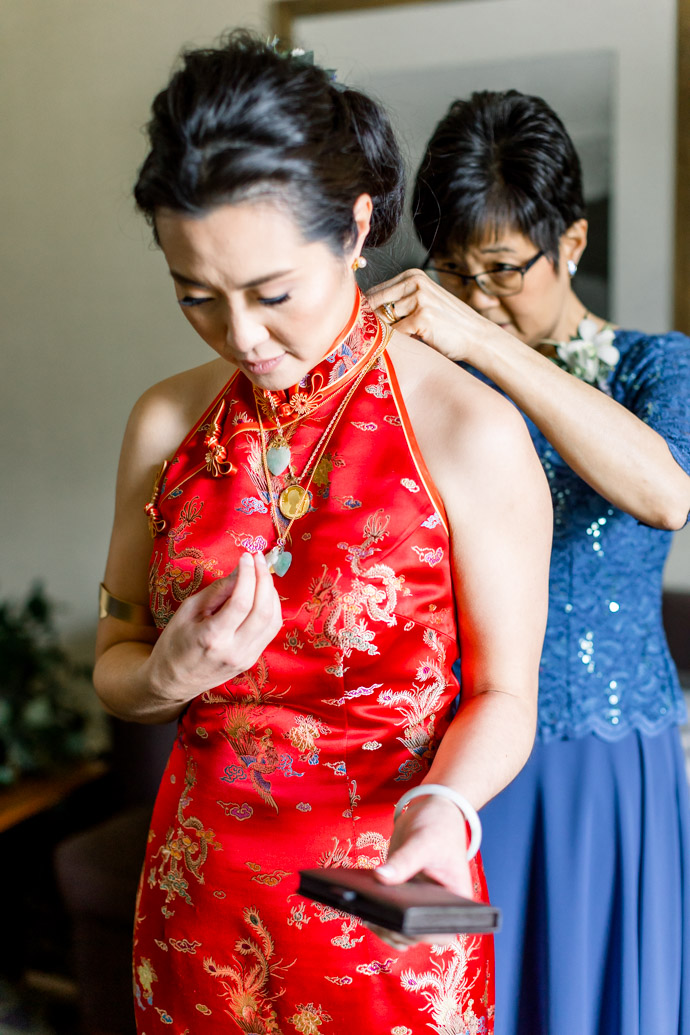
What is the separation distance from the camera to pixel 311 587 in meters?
0.91

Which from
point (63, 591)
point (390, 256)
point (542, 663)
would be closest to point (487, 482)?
point (390, 256)

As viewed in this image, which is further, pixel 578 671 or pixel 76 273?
pixel 76 273

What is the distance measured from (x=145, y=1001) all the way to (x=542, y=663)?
67 cm

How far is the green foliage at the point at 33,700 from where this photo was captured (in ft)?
8.91

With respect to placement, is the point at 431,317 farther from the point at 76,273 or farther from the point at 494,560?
the point at 76,273

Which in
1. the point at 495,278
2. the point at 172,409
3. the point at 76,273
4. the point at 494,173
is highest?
the point at 76,273

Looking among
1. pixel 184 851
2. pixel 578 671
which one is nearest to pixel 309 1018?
pixel 184 851

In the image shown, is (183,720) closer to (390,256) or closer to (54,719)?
(390,256)

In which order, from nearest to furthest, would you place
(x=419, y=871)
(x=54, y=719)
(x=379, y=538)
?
(x=419, y=871) → (x=379, y=538) → (x=54, y=719)

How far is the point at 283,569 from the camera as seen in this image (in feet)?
3.05

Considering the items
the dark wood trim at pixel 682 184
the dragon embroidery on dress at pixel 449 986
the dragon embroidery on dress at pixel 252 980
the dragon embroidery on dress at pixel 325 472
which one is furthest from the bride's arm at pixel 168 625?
the dark wood trim at pixel 682 184

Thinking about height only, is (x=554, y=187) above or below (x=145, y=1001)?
above

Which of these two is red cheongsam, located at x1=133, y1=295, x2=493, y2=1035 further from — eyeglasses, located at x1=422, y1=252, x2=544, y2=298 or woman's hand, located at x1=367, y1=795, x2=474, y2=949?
eyeglasses, located at x1=422, y1=252, x2=544, y2=298

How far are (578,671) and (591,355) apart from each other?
1.48ft
